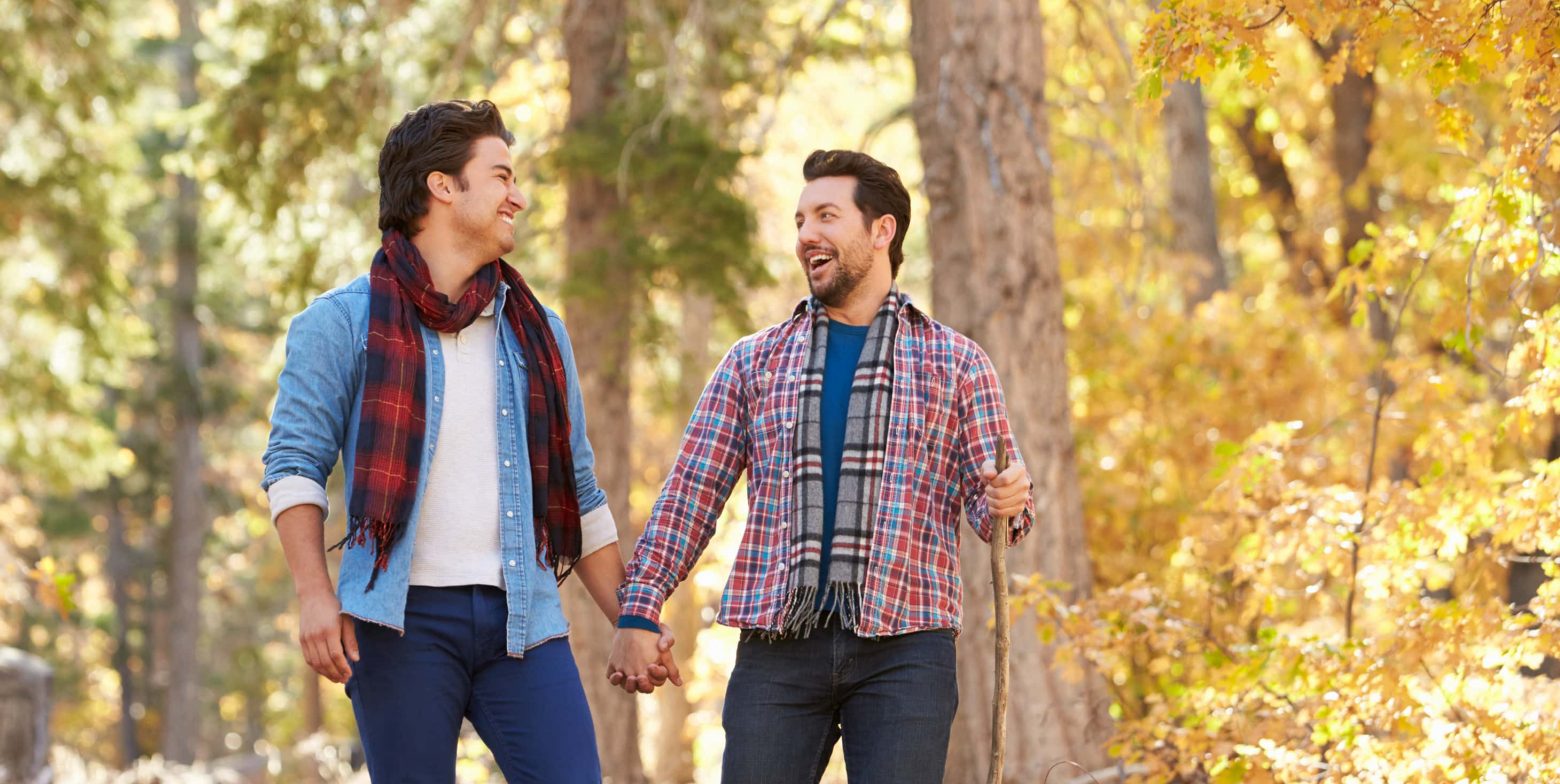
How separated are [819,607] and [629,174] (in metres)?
7.03

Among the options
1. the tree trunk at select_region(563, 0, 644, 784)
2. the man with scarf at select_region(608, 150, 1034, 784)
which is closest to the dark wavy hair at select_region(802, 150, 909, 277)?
the man with scarf at select_region(608, 150, 1034, 784)

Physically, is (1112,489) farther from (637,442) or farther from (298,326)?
(637,442)

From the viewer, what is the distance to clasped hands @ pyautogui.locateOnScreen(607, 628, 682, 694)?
377 cm

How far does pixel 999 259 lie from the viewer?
705 cm

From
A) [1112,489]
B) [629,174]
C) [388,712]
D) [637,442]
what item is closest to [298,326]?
[388,712]

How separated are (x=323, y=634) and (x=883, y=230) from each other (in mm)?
1590

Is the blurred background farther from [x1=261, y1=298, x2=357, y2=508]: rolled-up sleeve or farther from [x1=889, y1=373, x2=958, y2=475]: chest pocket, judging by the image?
[x1=261, y1=298, x2=357, y2=508]: rolled-up sleeve

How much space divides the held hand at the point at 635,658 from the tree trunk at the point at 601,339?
680 cm

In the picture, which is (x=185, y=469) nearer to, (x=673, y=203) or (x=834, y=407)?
(x=673, y=203)

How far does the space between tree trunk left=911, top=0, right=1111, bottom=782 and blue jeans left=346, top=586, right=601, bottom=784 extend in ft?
11.9

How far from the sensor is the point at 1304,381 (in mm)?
9828

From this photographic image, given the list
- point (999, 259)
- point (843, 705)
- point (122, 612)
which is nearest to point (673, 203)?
point (999, 259)

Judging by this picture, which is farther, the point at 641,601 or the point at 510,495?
the point at 641,601

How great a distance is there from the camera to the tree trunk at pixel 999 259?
23.0ft
